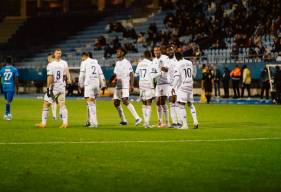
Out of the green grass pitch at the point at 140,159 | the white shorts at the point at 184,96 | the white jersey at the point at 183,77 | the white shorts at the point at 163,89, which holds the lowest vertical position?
the green grass pitch at the point at 140,159

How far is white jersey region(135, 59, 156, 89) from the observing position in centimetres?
2223

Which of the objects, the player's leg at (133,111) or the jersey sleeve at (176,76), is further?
the player's leg at (133,111)

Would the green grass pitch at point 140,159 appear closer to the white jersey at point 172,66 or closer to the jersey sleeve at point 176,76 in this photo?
the jersey sleeve at point 176,76

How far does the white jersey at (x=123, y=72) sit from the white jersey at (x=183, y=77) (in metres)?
2.48

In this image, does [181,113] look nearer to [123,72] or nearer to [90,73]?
[123,72]

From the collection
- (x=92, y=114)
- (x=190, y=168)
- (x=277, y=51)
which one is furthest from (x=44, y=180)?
(x=277, y=51)

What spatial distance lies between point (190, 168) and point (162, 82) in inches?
415

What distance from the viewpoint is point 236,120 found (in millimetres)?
25328

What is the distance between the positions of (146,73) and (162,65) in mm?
587

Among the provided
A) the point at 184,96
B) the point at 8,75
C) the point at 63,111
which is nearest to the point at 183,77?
the point at 184,96

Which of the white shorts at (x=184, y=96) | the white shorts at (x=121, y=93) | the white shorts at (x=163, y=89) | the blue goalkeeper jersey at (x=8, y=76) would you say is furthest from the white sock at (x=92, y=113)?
the blue goalkeeper jersey at (x=8, y=76)

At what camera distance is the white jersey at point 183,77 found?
20.8 meters

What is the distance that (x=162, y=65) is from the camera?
22156 mm

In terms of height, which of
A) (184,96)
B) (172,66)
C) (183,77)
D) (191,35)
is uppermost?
(191,35)
